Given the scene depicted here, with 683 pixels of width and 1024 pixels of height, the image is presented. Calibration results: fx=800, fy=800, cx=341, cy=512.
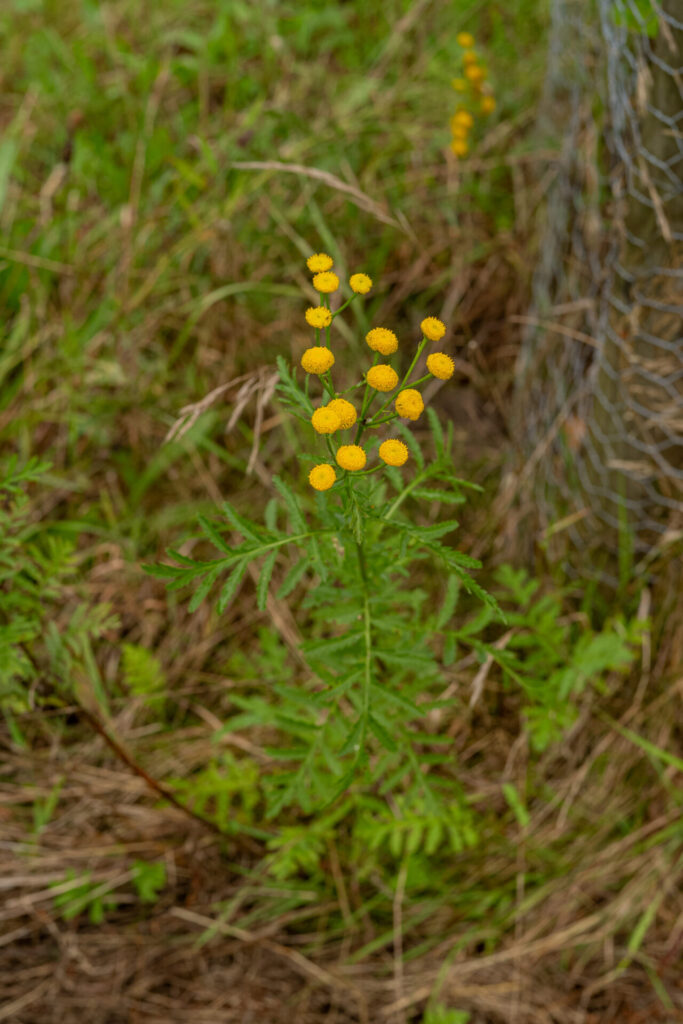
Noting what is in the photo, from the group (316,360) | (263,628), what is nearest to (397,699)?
(316,360)

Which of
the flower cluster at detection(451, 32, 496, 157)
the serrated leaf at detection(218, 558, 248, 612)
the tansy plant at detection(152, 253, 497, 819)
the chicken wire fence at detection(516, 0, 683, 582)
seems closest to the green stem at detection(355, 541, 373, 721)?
the tansy plant at detection(152, 253, 497, 819)

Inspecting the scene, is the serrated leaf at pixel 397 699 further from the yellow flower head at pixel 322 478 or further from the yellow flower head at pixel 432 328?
the yellow flower head at pixel 432 328

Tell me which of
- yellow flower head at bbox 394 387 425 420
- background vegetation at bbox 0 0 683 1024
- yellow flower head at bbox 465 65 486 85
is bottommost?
background vegetation at bbox 0 0 683 1024

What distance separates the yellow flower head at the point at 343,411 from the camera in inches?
43.2

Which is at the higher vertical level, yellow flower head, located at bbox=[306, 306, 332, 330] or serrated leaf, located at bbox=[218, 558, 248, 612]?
yellow flower head, located at bbox=[306, 306, 332, 330]

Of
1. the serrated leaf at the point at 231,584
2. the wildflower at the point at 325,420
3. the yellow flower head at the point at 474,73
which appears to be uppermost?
the yellow flower head at the point at 474,73

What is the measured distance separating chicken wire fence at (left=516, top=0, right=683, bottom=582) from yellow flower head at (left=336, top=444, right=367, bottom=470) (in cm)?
99

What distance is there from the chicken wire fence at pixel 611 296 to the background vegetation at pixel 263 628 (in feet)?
0.63

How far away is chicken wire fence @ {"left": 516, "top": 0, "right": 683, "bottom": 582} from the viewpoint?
64.2 inches

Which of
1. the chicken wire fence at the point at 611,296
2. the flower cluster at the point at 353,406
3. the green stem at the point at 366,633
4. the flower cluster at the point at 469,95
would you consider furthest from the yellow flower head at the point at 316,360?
the flower cluster at the point at 469,95

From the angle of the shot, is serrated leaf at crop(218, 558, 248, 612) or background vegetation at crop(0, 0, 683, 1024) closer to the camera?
serrated leaf at crop(218, 558, 248, 612)

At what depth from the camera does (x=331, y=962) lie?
207 centimetres

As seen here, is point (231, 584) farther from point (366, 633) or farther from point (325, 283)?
point (325, 283)

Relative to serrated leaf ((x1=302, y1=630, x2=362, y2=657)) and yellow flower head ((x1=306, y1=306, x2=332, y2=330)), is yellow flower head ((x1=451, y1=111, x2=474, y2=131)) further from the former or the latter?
serrated leaf ((x1=302, y1=630, x2=362, y2=657))
